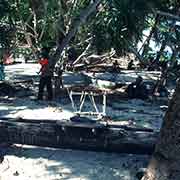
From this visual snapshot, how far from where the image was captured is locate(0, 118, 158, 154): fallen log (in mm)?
7543

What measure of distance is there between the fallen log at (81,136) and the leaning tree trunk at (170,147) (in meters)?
1.96

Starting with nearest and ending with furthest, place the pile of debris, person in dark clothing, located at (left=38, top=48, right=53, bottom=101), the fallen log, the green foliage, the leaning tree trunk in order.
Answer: the leaning tree trunk → the fallen log → person in dark clothing, located at (left=38, top=48, right=53, bottom=101) → the green foliage → the pile of debris

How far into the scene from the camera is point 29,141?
25.6 feet

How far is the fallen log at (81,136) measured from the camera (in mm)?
7543

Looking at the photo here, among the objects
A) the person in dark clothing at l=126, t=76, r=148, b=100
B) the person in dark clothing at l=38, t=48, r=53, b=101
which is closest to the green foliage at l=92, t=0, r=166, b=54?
the person in dark clothing at l=126, t=76, r=148, b=100

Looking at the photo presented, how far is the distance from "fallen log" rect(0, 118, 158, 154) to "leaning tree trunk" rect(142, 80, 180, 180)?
1.96 m

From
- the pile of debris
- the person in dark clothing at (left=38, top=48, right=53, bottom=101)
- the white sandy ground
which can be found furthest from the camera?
the pile of debris

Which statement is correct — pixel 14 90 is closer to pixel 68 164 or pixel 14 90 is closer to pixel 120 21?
pixel 120 21

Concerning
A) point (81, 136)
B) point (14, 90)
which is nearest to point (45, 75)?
point (14, 90)

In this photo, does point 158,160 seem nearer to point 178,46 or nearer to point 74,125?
point 74,125

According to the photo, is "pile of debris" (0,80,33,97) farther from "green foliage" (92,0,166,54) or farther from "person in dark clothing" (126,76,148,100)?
"person in dark clothing" (126,76,148,100)

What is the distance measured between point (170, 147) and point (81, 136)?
8.05ft

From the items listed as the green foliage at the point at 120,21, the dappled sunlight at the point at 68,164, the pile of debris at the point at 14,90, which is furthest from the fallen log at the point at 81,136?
the green foliage at the point at 120,21

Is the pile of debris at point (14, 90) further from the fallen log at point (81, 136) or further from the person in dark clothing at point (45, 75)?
the fallen log at point (81, 136)
